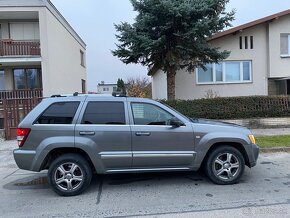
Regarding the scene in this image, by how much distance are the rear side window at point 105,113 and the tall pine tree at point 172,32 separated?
6.51m

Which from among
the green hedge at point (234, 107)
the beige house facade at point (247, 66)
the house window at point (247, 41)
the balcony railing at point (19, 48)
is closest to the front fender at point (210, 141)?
the green hedge at point (234, 107)

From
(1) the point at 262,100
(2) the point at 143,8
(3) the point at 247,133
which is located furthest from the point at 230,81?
(3) the point at 247,133

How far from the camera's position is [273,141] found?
9.07 meters

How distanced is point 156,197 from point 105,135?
4.70ft

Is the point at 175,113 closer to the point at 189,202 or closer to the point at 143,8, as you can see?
the point at 189,202

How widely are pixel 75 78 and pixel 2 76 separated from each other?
5.68 metres

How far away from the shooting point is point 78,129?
16.6 feet

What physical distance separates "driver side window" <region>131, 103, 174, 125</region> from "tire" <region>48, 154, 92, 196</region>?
4.40ft

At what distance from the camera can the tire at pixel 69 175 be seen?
198 inches

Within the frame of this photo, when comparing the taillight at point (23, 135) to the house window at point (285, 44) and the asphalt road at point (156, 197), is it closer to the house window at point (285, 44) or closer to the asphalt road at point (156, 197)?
the asphalt road at point (156, 197)

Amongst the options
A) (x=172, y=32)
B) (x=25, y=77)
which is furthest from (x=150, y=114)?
(x=25, y=77)

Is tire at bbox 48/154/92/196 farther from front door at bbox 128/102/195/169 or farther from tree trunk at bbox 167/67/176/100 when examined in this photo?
tree trunk at bbox 167/67/176/100

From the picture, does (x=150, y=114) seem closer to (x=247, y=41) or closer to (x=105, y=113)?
(x=105, y=113)

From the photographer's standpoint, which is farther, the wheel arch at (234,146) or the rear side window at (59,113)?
the wheel arch at (234,146)
